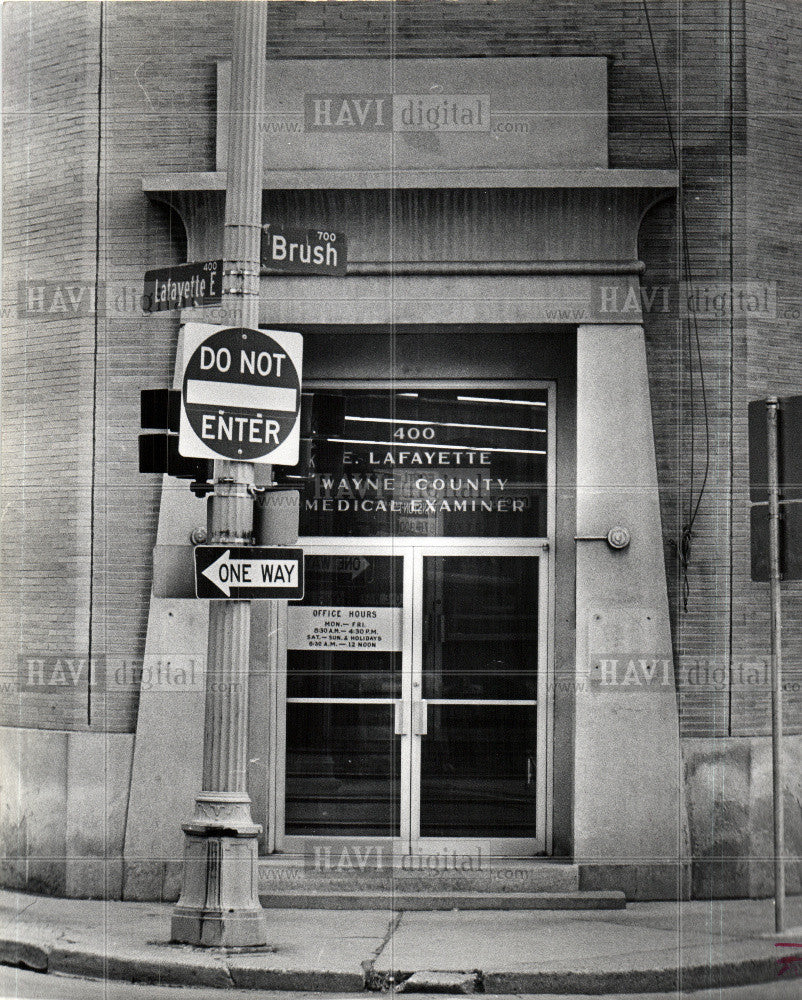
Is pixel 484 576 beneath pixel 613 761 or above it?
above

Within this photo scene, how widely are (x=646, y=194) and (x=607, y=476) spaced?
6.96 ft

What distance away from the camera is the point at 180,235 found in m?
10.5

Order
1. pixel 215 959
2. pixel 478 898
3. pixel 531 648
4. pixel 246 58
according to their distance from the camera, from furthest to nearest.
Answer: pixel 531 648 → pixel 478 898 → pixel 246 58 → pixel 215 959

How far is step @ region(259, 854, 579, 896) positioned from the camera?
10.1m

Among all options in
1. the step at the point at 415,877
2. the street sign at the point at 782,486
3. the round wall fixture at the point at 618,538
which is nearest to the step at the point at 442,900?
the step at the point at 415,877

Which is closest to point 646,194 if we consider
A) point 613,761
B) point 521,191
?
point 521,191

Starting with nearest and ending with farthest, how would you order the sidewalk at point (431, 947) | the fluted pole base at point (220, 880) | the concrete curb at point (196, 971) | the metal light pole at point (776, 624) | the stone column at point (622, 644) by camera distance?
the concrete curb at point (196, 971)
the sidewalk at point (431, 947)
the fluted pole base at point (220, 880)
the metal light pole at point (776, 624)
the stone column at point (622, 644)

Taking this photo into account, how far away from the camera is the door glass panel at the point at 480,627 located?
1066cm

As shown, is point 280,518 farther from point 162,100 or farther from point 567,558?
point 162,100

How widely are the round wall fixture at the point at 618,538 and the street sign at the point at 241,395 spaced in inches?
106

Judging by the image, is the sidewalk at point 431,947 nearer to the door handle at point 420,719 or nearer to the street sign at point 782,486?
the door handle at point 420,719

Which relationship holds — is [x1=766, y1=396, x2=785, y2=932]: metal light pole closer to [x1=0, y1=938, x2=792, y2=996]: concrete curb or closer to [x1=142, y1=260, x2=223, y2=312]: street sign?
[x1=0, y1=938, x2=792, y2=996]: concrete curb

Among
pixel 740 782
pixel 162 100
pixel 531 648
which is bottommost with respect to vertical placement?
pixel 740 782

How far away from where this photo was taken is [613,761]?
10.1m
